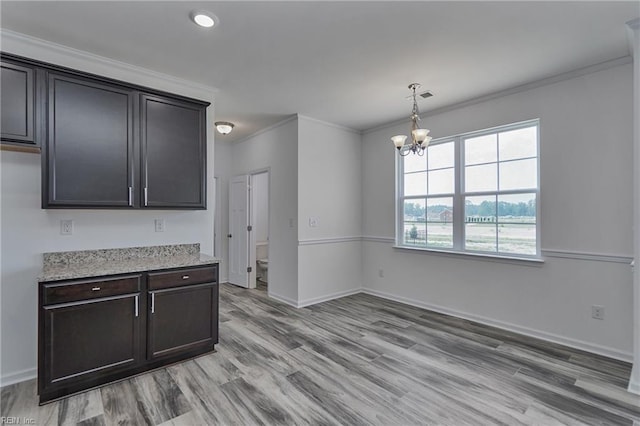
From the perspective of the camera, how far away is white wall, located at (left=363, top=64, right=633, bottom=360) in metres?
2.77

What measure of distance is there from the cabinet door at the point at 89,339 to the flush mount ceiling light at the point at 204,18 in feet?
7.21

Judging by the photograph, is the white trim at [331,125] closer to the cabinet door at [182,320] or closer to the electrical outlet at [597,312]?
the cabinet door at [182,320]

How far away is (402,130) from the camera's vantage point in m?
4.55

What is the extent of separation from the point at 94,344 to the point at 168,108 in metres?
2.15

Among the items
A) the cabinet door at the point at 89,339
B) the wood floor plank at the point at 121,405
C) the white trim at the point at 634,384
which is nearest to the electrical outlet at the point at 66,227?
the cabinet door at the point at 89,339

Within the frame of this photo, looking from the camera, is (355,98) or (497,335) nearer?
(497,335)

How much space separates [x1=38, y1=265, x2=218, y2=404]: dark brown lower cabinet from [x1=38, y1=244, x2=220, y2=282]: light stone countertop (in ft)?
0.20

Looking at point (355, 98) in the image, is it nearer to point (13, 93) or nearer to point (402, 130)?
point (402, 130)

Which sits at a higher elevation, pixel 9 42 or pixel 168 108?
pixel 9 42

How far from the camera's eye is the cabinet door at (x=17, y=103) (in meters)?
2.20

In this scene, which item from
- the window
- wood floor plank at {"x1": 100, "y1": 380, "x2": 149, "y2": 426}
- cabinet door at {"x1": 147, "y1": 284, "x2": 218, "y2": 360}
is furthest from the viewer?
the window

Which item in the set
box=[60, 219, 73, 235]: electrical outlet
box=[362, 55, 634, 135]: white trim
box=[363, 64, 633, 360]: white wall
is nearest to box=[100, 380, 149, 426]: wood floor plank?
box=[60, 219, 73, 235]: electrical outlet

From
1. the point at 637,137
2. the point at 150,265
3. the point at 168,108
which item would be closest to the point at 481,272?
the point at 637,137

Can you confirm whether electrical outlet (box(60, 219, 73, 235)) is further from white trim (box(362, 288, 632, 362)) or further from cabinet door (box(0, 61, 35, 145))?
Answer: white trim (box(362, 288, 632, 362))
